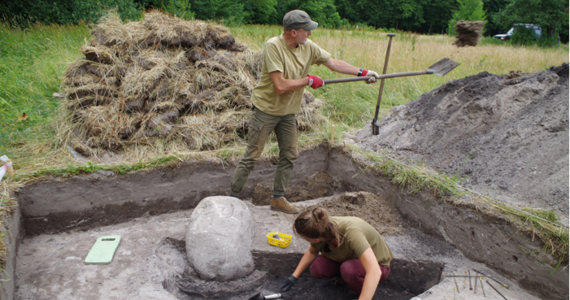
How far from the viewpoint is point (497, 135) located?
3750mm

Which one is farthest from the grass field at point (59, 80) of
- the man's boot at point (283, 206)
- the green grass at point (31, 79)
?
the man's boot at point (283, 206)

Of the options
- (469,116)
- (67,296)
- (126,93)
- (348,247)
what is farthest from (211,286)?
(469,116)

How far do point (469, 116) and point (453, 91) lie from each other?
0.54 meters

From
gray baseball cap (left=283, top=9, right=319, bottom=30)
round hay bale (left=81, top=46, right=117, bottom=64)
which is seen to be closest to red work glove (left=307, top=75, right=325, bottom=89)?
gray baseball cap (left=283, top=9, right=319, bottom=30)

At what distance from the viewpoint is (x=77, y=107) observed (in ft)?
15.3

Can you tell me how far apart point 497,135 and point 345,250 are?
7.16 ft

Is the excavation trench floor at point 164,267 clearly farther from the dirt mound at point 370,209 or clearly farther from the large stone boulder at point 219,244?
the large stone boulder at point 219,244

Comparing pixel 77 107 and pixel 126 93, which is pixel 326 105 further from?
pixel 77 107

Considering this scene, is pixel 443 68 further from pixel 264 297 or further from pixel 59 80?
pixel 59 80

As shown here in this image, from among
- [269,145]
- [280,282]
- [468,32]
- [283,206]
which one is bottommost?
[280,282]

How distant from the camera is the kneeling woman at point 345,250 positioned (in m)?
2.36

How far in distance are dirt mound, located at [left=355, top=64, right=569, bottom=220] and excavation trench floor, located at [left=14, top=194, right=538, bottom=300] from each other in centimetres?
72

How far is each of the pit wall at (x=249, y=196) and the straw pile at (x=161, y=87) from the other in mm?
559

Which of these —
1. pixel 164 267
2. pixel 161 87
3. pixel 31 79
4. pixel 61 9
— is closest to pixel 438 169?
pixel 164 267
